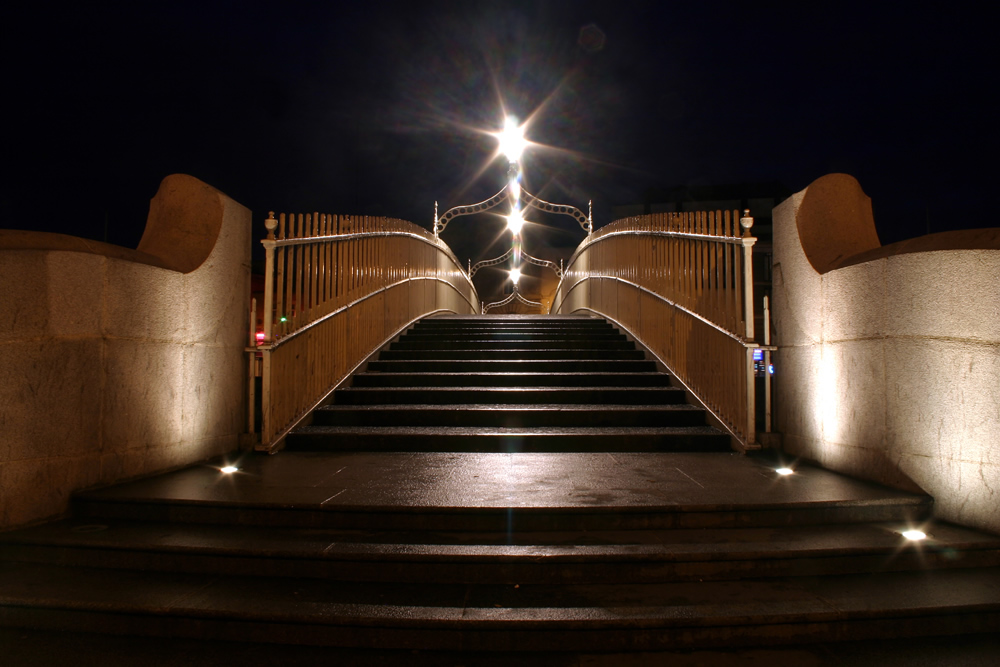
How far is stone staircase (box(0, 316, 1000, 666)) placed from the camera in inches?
96.2

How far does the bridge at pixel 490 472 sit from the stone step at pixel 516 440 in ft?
0.09

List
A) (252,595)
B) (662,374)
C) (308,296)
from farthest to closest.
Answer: (662,374)
(308,296)
(252,595)

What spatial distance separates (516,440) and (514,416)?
0.52 m

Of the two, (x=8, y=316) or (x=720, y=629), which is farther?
(x=8, y=316)

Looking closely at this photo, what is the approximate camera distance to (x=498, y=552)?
9.39 ft

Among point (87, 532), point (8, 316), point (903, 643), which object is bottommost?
point (903, 643)

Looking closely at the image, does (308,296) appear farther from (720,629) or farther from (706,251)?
(720,629)

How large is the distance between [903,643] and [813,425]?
7.36 feet

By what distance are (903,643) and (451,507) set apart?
7.30 ft

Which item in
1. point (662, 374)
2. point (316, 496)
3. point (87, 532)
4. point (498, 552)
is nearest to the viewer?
point (498, 552)

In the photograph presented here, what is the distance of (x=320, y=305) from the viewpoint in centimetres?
590

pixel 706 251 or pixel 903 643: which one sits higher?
pixel 706 251

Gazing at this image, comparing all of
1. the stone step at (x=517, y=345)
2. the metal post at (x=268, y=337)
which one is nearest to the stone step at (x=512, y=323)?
the stone step at (x=517, y=345)

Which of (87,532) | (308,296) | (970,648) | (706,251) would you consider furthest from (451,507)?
(706,251)
